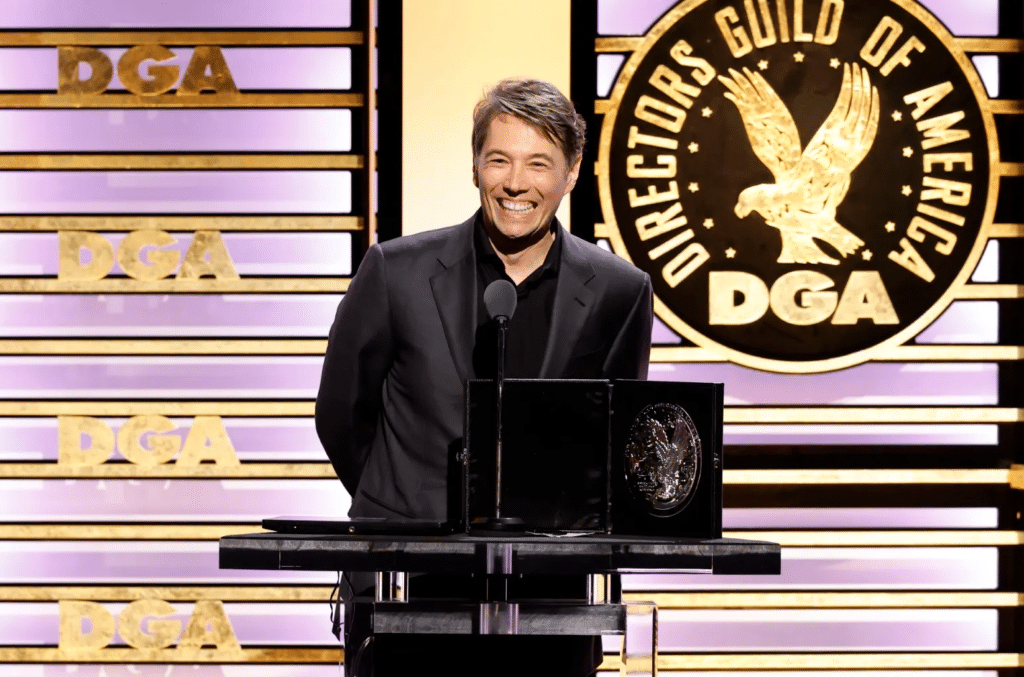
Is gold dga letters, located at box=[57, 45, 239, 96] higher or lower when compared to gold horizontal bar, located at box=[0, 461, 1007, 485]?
higher

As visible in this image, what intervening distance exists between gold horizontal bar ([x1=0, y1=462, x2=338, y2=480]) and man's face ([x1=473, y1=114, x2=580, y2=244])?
8.39 ft

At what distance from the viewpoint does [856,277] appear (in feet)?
16.6

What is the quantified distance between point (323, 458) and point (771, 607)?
74.8 inches

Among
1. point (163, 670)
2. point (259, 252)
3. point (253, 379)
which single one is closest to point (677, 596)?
point (253, 379)

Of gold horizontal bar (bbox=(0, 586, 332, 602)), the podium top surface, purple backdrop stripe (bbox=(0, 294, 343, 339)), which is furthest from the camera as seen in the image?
purple backdrop stripe (bbox=(0, 294, 343, 339))

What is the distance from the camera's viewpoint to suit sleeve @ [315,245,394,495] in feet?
9.04

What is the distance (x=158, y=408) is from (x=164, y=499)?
1.22 feet

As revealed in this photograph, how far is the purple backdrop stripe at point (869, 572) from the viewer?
16.7ft

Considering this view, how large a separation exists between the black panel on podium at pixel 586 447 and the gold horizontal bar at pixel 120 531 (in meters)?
2.92

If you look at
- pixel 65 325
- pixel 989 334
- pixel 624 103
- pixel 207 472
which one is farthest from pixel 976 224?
pixel 65 325

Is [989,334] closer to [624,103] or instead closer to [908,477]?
[908,477]

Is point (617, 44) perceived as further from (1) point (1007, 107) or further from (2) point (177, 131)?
(2) point (177, 131)

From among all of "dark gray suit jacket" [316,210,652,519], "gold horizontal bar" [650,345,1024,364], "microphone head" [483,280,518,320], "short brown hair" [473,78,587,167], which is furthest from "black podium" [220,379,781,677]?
"gold horizontal bar" [650,345,1024,364]

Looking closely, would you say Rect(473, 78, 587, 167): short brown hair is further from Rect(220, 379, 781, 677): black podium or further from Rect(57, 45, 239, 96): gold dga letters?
Rect(57, 45, 239, 96): gold dga letters
